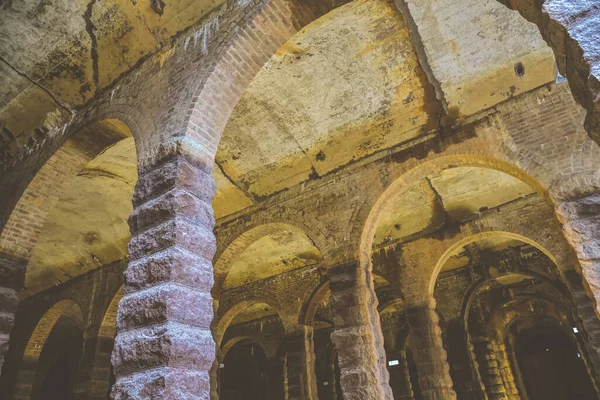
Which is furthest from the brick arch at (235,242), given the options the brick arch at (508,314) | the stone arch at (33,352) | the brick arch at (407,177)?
the brick arch at (508,314)

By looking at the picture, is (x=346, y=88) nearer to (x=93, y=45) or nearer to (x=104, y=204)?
(x=93, y=45)

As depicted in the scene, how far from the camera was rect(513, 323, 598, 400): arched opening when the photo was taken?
1305cm

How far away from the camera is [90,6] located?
4.93m

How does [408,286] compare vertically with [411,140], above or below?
below

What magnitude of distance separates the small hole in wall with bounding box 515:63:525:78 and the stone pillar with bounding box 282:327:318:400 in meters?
6.99

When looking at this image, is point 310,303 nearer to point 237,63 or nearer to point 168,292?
point 237,63

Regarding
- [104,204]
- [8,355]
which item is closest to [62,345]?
[8,355]

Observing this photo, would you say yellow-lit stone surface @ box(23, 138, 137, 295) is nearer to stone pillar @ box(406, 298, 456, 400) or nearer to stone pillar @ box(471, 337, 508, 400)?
stone pillar @ box(406, 298, 456, 400)

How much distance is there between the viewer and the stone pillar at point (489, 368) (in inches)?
390

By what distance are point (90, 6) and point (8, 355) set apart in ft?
34.3

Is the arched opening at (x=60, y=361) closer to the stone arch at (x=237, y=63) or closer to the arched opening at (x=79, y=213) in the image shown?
the arched opening at (x=79, y=213)

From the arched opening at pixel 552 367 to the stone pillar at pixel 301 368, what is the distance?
7620 mm

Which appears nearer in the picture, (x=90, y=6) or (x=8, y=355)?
(x=90, y=6)

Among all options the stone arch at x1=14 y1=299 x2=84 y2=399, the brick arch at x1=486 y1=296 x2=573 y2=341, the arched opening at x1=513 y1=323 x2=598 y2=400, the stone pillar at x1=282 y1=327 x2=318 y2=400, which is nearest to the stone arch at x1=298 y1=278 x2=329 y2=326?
the stone pillar at x1=282 y1=327 x2=318 y2=400
